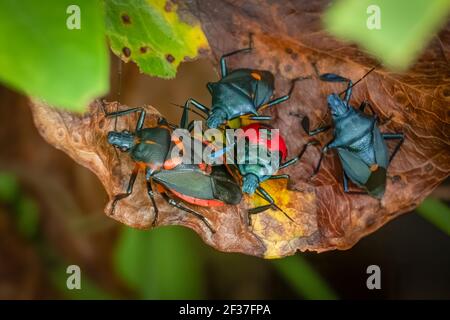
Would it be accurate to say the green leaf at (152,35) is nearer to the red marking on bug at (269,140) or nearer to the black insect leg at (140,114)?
the black insect leg at (140,114)

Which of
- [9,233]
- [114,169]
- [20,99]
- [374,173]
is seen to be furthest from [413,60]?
[9,233]

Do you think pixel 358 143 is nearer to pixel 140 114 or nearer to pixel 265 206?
pixel 265 206

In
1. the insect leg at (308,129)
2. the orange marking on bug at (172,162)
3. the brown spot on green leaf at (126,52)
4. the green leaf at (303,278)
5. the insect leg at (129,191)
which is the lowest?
the green leaf at (303,278)

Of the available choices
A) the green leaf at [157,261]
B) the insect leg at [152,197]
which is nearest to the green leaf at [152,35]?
the insect leg at [152,197]

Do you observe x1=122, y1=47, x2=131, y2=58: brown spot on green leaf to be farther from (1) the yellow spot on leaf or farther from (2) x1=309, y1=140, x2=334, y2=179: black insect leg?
(2) x1=309, y1=140, x2=334, y2=179: black insect leg

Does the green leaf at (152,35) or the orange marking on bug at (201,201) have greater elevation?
the green leaf at (152,35)

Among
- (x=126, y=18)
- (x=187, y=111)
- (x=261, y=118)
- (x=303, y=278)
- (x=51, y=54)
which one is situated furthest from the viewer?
(x=303, y=278)

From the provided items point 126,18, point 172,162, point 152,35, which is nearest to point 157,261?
point 172,162

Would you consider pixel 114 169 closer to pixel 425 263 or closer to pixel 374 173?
pixel 374 173
